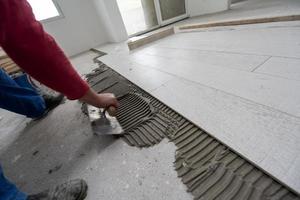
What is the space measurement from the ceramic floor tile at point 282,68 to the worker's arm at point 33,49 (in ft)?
3.15

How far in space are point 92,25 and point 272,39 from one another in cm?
344

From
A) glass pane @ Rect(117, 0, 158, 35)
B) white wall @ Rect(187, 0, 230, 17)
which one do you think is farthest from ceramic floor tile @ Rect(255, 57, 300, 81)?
glass pane @ Rect(117, 0, 158, 35)

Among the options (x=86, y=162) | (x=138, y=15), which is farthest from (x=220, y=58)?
(x=138, y=15)

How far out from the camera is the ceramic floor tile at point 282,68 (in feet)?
2.81

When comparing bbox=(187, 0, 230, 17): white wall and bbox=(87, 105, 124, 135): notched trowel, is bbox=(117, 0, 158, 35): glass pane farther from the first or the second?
bbox=(87, 105, 124, 135): notched trowel

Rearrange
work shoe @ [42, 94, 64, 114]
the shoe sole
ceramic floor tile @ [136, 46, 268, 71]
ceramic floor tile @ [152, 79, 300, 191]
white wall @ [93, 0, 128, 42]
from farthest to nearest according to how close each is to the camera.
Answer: white wall @ [93, 0, 128, 42] < work shoe @ [42, 94, 64, 114] < ceramic floor tile @ [136, 46, 268, 71] < the shoe sole < ceramic floor tile @ [152, 79, 300, 191]

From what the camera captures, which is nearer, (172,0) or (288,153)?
(288,153)

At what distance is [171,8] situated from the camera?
3822mm

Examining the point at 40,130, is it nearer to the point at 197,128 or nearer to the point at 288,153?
the point at 197,128

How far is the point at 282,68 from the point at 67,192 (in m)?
1.19

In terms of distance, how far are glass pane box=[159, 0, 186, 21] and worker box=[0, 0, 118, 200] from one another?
12.2 feet

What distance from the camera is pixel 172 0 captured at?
3.75 metres

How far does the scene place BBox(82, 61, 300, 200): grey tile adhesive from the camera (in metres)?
0.49

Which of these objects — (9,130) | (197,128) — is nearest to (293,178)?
(197,128)
